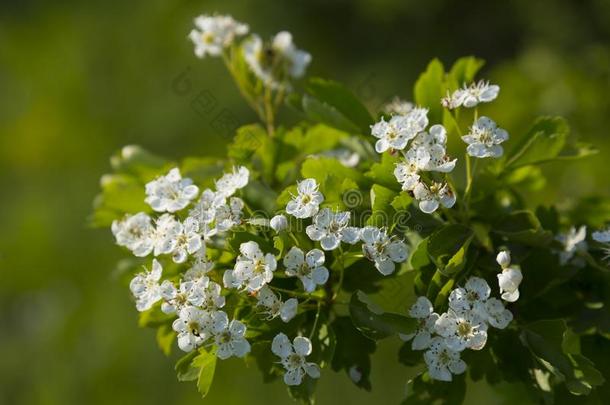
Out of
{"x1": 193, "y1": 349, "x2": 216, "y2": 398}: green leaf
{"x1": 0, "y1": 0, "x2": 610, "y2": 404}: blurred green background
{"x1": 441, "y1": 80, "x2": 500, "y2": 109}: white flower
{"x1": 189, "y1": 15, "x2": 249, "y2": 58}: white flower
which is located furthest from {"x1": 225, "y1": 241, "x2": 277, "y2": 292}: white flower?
{"x1": 0, "y1": 0, "x2": 610, "y2": 404}: blurred green background

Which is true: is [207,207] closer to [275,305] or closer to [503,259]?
[275,305]

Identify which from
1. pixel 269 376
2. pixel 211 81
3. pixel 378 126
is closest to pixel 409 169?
pixel 378 126

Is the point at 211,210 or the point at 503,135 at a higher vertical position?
the point at 211,210

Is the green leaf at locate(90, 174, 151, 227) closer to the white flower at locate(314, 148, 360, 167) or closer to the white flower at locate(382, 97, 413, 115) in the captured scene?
the white flower at locate(314, 148, 360, 167)

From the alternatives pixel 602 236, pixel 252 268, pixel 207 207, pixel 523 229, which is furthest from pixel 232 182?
pixel 602 236

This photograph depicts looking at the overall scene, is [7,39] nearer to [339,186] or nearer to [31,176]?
[31,176]

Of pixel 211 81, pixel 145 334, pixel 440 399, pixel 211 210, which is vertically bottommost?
pixel 145 334
